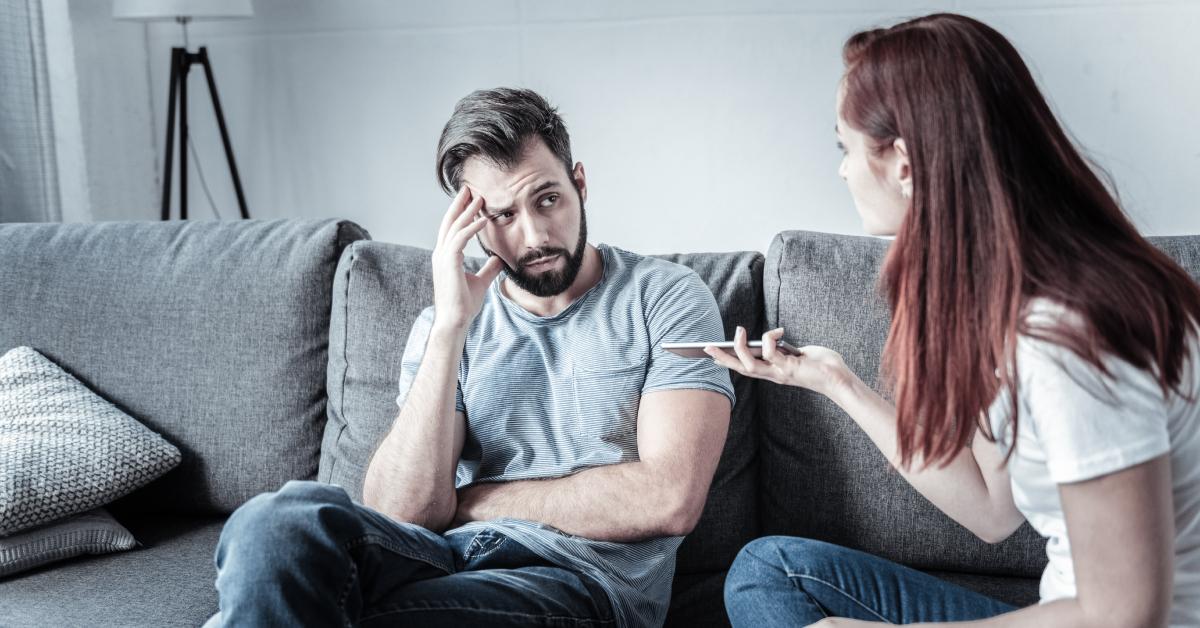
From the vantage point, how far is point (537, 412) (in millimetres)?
1619

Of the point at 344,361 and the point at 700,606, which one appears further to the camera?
the point at 344,361

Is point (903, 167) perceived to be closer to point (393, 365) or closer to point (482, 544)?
point (482, 544)

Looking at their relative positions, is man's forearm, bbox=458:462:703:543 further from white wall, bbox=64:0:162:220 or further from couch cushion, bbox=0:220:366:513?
white wall, bbox=64:0:162:220

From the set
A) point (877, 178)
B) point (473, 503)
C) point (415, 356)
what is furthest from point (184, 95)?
point (877, 178)

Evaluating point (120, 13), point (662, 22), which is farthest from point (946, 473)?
point (120, 13)

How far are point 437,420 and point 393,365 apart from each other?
0.30 m

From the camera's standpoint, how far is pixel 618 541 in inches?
58.7

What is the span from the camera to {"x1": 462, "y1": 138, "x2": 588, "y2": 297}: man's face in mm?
1617

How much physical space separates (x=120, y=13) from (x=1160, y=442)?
2.67m

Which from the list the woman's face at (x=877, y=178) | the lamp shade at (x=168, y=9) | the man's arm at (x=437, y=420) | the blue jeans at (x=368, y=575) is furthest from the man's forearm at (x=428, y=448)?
the lamp shade at (x=168, y=9)

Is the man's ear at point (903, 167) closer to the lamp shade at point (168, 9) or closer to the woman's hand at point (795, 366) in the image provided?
the woman's hand at point (795, 366)

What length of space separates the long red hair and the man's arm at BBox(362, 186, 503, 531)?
0.77 m

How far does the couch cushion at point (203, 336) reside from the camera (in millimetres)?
1870

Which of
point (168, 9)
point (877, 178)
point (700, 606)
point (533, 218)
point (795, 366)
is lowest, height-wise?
point (700, 606)
